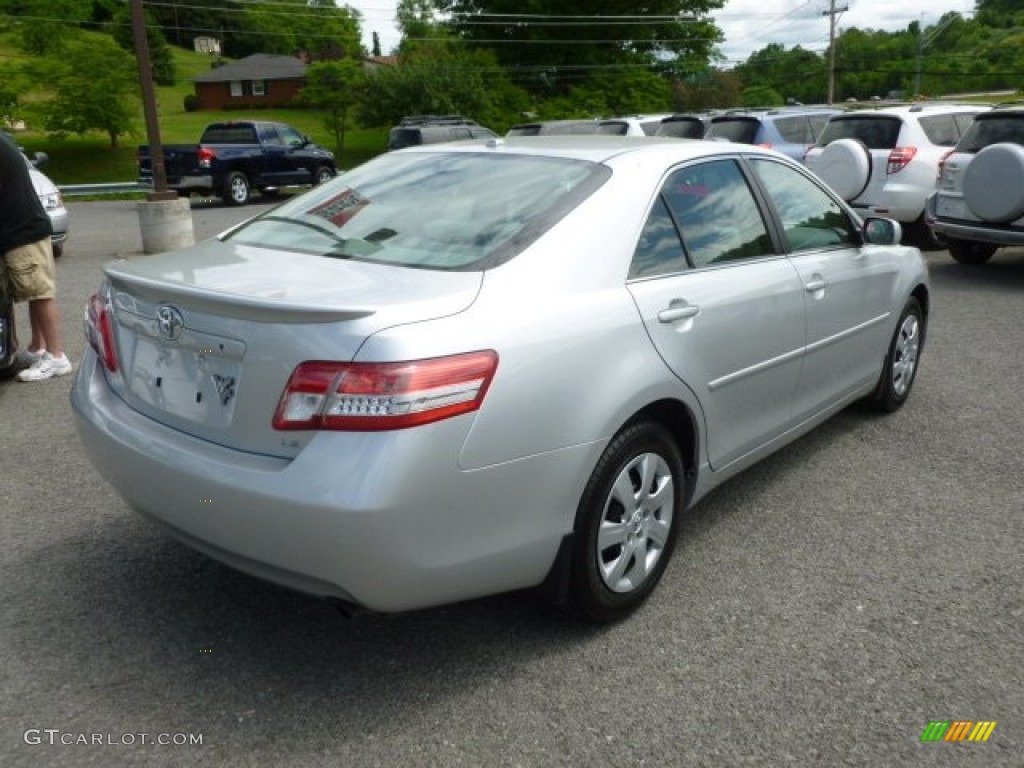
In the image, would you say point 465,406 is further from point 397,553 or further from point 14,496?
point 14,496

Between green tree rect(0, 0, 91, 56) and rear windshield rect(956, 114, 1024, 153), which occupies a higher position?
green tree rect(0, 0, 91, 56)

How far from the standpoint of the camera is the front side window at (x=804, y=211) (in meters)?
4.05

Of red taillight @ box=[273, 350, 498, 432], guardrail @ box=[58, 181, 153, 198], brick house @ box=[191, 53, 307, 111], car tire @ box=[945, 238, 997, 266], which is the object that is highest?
brick house @ box=[191, 53, 307, 111]

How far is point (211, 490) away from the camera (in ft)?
8.42

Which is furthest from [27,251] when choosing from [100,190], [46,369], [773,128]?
[100,190]

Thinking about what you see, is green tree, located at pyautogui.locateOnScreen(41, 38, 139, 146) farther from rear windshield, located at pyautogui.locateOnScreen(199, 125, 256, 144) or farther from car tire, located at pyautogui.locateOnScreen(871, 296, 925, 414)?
car tire, located at pyautogui.locateOnScreen(871, 296, 925, 414)

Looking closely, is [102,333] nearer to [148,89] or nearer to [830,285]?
[830,285]

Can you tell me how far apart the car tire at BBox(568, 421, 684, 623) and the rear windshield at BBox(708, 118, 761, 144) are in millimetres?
11901

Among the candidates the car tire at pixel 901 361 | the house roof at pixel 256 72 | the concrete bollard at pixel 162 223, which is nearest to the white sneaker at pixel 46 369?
the car tire at pixel 901 361

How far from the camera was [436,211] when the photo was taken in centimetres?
327

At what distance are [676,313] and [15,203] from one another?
4.72 m

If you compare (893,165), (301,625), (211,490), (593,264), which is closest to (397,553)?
(211,490)

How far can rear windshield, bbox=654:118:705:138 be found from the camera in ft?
49.9

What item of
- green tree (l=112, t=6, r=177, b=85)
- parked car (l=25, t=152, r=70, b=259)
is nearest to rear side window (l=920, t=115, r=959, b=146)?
parked car (l=25, t=152, r=70, b=259)
